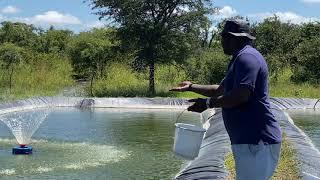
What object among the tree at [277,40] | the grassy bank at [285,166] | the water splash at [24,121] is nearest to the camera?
the grassy bank at [285,166]

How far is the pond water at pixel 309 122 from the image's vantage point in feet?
41.5

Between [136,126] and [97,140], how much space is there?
2.99 meters

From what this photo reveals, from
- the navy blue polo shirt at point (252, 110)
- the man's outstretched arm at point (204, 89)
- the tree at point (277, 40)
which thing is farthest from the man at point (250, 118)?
the tree at point (277, 40)

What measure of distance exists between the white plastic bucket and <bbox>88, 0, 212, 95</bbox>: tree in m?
20.8

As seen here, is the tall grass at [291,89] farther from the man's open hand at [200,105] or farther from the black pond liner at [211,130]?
the man's open hand at [200,105]

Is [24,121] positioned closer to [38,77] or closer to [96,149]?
[96,149]

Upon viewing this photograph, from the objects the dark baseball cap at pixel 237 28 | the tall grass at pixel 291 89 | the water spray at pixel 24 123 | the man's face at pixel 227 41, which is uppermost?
the dark baseball cap at pixel 237 28

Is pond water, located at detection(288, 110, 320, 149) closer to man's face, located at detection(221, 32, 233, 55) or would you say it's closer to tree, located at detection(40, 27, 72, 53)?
man's face, located at detection(221, 32, 233, 55)

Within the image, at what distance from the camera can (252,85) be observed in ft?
9.66

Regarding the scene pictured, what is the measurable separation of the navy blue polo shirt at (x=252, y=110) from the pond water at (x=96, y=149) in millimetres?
4999

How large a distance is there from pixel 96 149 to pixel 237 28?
7864 millimetres

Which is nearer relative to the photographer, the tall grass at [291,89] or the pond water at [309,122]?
the pond water at [309,122]

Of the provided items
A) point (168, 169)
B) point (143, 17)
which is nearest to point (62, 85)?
point (143, 17)

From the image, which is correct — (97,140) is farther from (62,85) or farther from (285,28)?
(285,28)
